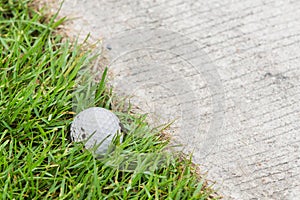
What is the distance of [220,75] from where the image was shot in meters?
2.64

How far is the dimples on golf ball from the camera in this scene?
2260mm

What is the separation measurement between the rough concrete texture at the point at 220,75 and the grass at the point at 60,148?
138 mm

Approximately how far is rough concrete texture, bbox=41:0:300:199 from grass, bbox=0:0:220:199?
14 cm

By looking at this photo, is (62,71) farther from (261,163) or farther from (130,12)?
(261,163)

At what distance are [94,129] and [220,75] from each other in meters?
0.71

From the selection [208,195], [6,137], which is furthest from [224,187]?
[6,137]

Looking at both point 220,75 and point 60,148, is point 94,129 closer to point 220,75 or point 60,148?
point 60,148

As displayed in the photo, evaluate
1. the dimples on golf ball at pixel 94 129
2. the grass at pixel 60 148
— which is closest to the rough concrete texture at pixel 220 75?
the grass at pixel 60 148

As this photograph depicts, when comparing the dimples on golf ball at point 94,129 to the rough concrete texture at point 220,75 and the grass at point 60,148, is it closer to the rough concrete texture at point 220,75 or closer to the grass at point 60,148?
the grass at point 60,148

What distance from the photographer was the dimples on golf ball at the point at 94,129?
2260mm

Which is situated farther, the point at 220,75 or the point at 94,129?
the point at 220,75

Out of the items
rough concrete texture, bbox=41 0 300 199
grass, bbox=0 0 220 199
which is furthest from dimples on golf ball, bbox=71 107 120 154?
rough concrete texture, bbox=41 0 300 199

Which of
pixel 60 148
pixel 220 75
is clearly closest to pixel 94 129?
pixel 60 148

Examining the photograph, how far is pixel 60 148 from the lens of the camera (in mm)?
2254
